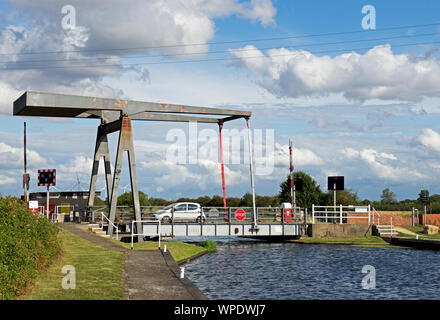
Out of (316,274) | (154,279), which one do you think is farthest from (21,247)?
(316,274)

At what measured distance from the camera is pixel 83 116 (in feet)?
111

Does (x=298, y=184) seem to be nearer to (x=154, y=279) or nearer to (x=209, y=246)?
(x=209, y=246)

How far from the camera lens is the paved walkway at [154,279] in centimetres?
1369

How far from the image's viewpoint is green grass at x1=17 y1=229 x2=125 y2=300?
1302 centimetres

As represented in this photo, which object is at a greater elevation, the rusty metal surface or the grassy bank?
the rusty metal surface

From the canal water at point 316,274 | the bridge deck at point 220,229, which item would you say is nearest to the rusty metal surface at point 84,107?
the bridge deck at point 220,229

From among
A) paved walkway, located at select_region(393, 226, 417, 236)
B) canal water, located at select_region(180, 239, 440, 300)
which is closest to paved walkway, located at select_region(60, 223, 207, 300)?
canal water, located at select_region(180, 239, 440, 300)

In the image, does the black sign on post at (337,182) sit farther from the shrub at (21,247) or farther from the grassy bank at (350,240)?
the shrub at (21,247)

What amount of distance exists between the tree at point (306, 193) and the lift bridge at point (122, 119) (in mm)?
27771

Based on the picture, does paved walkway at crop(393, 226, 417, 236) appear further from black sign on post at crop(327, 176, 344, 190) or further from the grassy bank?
black sign on post at crop(327, 176, 344, 190)

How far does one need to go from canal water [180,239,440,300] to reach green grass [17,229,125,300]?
11.4ft

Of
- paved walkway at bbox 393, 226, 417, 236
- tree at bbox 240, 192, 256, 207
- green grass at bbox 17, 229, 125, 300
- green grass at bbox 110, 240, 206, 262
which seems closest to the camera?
green grass at bbox 17, 229, 125, 300

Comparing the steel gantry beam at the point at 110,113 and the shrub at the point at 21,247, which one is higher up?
the steel gantry beam at the point at 110,113
